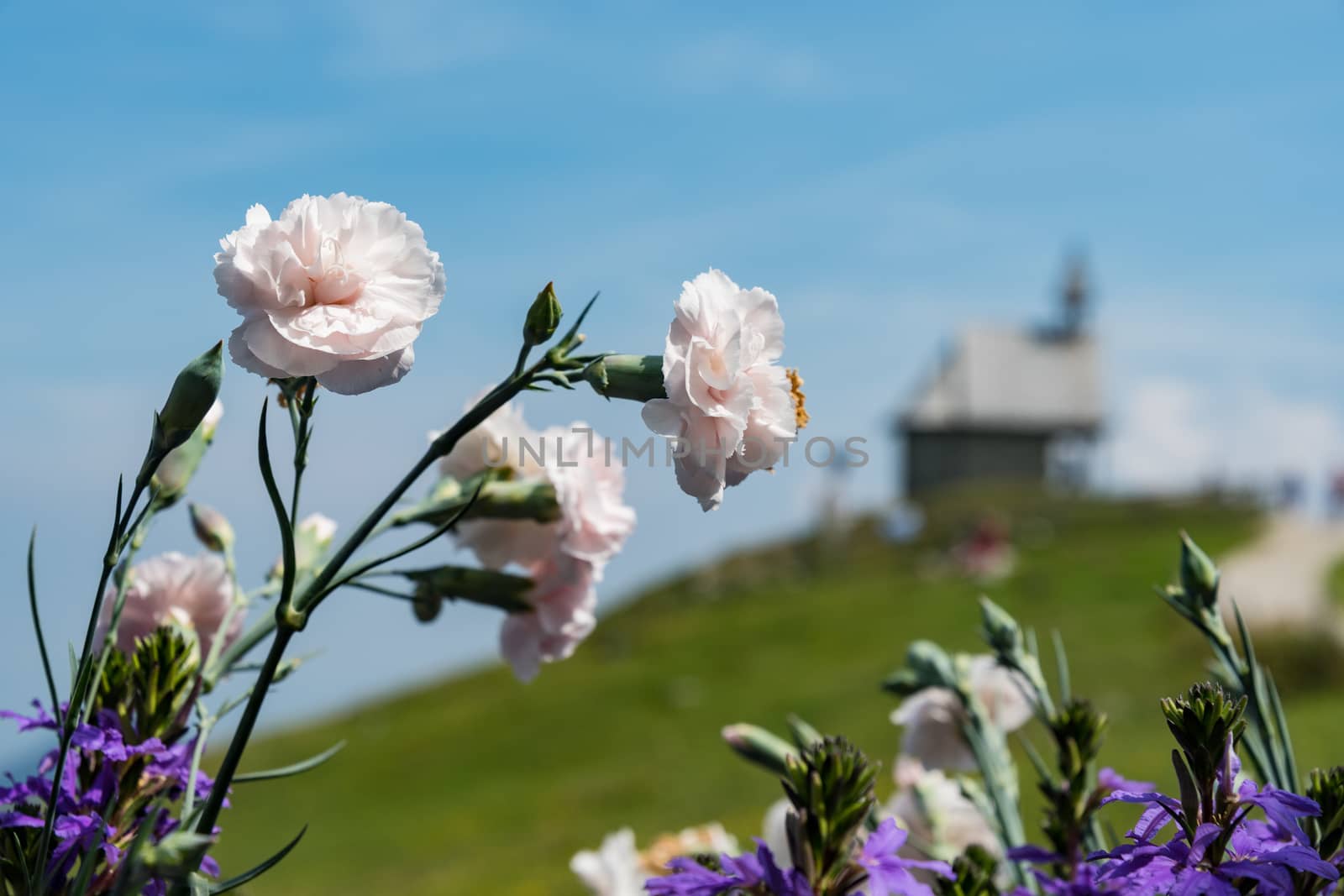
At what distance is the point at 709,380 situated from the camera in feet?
4.14

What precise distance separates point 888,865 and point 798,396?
1.76 ft

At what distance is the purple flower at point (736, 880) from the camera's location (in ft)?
3.65

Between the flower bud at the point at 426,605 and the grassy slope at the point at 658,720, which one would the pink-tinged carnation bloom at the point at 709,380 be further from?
the grassy slope at the point at 658,720

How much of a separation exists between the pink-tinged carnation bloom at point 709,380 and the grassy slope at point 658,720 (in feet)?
24.7

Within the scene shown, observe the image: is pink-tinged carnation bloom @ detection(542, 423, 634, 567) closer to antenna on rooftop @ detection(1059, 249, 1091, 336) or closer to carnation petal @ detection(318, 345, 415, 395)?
carnation petal @ detection(318, 345, 415, 395)

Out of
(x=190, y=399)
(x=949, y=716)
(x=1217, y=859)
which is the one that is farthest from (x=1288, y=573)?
(x=190, y=399)

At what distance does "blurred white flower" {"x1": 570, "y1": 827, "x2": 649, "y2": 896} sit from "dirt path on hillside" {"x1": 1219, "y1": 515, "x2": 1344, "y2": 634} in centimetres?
1233

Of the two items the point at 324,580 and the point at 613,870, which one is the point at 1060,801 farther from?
the point at 613,870

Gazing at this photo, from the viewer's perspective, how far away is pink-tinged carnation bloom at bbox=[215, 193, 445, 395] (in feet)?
4.01

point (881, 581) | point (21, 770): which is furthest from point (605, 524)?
point (881, 581)

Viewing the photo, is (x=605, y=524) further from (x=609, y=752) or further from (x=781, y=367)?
(x=609, y=752)

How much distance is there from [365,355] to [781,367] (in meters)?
0.46

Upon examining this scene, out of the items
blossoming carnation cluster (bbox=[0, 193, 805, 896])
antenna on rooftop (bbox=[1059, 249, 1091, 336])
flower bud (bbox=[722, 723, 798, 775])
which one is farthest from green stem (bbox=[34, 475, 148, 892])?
antenna on rooftop (bbox=[1059, 249, 1091, 336])

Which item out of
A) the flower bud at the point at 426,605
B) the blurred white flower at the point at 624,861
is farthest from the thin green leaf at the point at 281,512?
the blurred white flower at the point at 624,861
